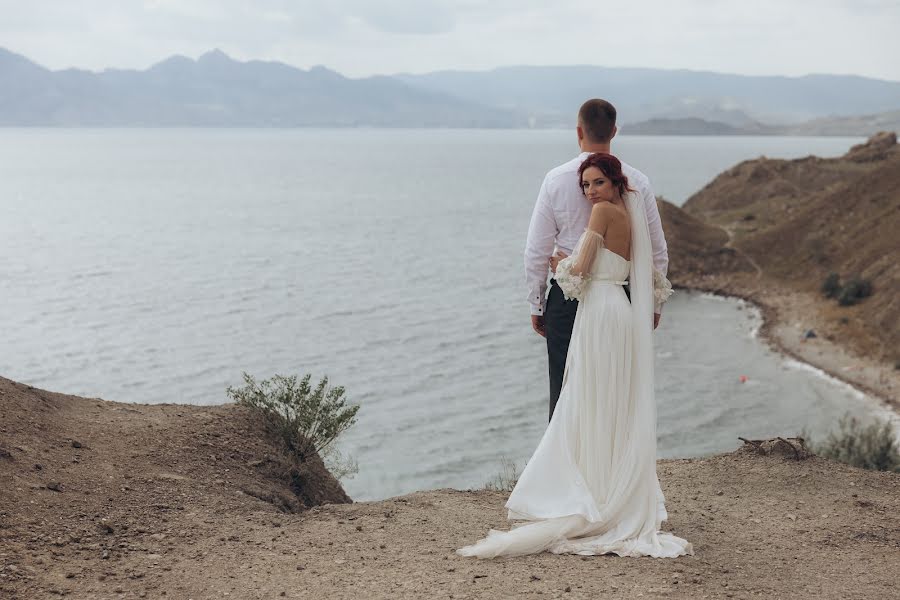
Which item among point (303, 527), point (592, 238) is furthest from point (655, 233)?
point (303, 527)

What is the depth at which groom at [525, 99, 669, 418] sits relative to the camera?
239 inches

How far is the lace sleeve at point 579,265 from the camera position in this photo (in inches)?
238

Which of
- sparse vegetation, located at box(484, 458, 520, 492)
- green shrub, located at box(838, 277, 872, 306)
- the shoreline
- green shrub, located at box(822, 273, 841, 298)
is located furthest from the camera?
green shrub, located at box(822, 273, 841, 298)

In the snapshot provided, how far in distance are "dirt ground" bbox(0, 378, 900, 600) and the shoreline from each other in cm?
1523

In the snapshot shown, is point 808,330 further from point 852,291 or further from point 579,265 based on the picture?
point 579,265

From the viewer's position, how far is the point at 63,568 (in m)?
5.70

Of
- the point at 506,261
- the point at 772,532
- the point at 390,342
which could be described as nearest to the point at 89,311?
the point at 390,342

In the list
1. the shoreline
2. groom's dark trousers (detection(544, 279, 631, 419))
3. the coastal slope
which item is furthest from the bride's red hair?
the coastal slope

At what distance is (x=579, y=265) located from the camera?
6.05 metres

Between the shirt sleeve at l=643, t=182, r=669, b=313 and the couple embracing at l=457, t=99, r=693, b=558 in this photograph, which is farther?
the shirt sleeve at l=643, t=182, r=669, b=313

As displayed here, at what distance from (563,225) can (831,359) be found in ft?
79.5

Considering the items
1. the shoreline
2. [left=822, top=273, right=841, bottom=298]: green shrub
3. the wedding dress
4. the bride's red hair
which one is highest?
the bride's red hair

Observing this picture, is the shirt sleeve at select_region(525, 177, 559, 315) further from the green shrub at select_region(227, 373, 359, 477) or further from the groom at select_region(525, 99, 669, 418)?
the green shrub at select_region(227, 373, 359, 477)

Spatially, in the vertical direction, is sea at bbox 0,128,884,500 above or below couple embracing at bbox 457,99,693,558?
below
